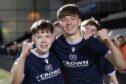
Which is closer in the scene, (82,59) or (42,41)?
(42,41)

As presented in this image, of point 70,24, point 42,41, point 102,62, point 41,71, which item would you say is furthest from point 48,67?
point 102,62

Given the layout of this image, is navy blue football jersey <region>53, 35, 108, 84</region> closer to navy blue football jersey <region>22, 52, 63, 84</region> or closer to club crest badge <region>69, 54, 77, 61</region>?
club crest badge <region>69, 54, 77, 61</region>

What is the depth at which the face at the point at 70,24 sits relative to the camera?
202 inches

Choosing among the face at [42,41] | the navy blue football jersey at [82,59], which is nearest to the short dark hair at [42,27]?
the face at [42,41]

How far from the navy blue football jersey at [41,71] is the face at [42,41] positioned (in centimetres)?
12

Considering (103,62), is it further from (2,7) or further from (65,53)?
(2,7)

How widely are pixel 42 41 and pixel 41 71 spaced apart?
30 cm

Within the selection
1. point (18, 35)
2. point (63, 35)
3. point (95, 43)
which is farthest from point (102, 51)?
point (18, 35)

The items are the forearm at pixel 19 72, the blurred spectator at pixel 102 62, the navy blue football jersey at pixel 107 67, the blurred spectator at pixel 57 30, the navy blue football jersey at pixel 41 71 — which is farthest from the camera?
the blurred spectator at pixel 57 30

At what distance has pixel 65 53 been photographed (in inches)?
206

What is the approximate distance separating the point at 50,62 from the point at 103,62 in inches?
26.0

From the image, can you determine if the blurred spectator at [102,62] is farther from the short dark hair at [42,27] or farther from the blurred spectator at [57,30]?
the short dark hair at [42,27]

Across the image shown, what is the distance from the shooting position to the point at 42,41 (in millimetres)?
4996

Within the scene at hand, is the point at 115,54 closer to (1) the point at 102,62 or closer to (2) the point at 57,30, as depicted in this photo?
(1) the point at 102,62
